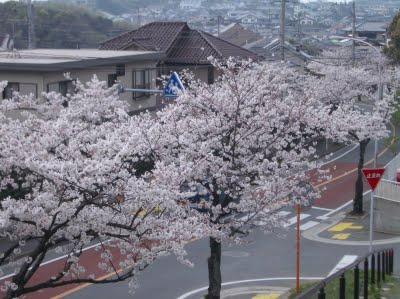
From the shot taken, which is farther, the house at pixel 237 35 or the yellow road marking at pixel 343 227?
the house at pixel 237 35

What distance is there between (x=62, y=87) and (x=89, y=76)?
2.28m

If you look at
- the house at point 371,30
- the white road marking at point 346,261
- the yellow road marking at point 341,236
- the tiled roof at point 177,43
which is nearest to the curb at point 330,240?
the yellow road marking at point 341,236

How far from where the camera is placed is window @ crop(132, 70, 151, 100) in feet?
113

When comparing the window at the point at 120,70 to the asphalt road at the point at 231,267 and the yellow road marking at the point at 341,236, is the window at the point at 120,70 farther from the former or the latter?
the yellow road marking at the point at 341,236

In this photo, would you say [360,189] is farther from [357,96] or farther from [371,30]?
[371,30]

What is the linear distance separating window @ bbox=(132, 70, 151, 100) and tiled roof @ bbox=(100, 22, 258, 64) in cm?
663

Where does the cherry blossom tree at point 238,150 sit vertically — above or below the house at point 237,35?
below

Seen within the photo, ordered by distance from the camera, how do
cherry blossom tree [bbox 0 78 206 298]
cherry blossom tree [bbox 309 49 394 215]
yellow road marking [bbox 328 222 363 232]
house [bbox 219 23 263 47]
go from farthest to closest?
1. house [bbox 219 23 263 47]
2. cherry blossom tree [bbox 309 49 394 215]
3. yellow road marking [bbox 328 222 363 232]
4. cherry blossom tree [bbox 0 78 206 298]

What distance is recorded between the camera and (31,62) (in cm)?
2584

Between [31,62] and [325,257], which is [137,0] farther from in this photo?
[325,257]

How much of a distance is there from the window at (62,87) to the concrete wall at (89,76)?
156 mm

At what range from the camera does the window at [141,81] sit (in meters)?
34.3

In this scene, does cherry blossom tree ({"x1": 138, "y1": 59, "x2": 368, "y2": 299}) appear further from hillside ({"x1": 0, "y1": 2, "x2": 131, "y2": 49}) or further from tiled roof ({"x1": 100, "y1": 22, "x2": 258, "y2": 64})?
hillside ({"x1": 0, "y1": 2, "x2": 131, "y2": 49})

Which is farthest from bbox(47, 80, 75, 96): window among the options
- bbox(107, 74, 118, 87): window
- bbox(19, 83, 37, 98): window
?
bbox(107, 74, 118, 87): window
